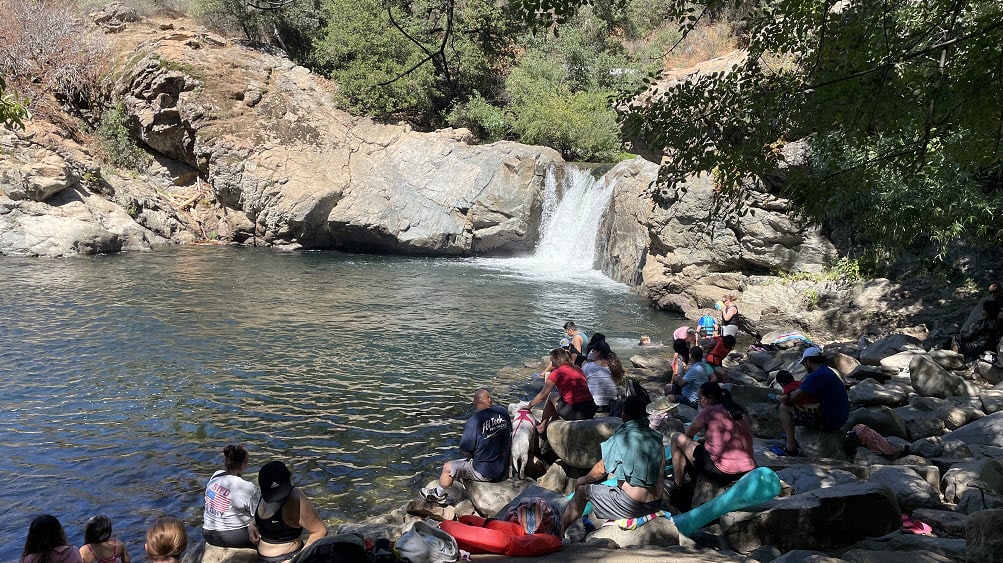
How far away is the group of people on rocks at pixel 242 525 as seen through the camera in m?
6.14

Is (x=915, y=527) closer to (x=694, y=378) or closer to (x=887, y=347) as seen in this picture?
(x=694, y=378)

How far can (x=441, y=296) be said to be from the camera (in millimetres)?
22328

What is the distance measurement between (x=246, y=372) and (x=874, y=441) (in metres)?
A: 11.1

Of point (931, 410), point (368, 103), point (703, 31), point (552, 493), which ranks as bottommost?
point (552, 493)

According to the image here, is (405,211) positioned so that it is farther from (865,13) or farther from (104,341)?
(865,13)

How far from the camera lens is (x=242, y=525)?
6.56 meters

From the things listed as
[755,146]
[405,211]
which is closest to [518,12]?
[755,146]

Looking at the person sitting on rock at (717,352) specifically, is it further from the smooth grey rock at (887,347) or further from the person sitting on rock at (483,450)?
the person sitting on rock at (483,450)

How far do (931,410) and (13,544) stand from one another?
39.0ft

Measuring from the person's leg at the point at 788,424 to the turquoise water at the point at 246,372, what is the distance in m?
4.78

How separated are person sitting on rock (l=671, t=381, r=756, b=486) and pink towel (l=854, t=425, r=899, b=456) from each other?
6.46 ft

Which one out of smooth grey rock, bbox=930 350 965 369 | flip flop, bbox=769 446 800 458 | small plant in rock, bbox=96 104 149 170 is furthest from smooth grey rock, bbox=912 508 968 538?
small plant in rock, bbox=96 104 149 170

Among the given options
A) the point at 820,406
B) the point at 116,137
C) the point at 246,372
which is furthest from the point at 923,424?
the point at 116,137

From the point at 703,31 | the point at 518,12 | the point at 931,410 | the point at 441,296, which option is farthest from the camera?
the point at 703,31
